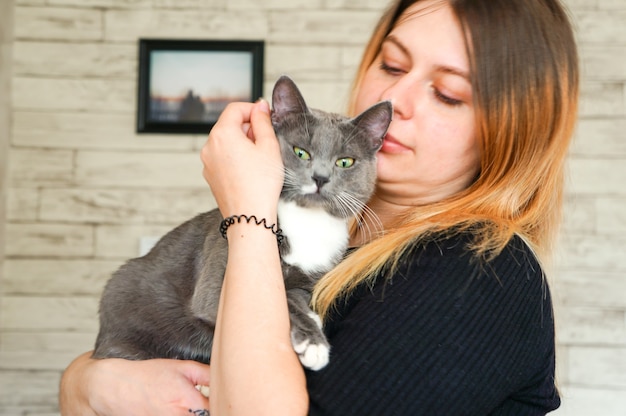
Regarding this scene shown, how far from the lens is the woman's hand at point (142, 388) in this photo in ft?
3.51

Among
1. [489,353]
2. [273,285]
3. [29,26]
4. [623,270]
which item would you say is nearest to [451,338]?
[489,353]

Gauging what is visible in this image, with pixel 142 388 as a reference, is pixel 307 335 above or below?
above

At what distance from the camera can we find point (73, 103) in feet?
8.11

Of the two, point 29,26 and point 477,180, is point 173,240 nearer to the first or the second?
point 477,180

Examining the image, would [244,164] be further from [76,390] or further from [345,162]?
[76,390]

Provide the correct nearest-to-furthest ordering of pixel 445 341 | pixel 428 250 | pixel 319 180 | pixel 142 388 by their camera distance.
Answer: pixel 445 341, pixel 428 250, pixel 142 388, pixel 319 180

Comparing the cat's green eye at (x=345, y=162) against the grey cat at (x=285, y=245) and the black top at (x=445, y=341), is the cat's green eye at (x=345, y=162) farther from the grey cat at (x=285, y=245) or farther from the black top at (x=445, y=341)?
the black top at (x=445, y=341)

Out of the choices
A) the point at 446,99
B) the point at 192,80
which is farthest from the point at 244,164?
the point at 192,80

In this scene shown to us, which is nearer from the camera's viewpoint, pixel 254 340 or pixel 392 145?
pixel 254 340

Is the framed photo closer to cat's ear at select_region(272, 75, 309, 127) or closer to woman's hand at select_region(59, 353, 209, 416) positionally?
cat's ear at select_region(272, 75, 309, 127)

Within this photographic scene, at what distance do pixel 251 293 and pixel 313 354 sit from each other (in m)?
0.13

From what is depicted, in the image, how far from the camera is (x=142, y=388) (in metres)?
1.10

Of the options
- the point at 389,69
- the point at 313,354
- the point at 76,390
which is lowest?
the point at 76,390

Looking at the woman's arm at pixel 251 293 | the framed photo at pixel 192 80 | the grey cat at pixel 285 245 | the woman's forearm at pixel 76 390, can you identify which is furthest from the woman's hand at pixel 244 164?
the framed photo at pixel 192 80
